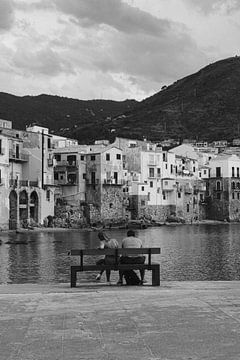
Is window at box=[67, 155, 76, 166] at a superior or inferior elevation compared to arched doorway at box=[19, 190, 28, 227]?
superior

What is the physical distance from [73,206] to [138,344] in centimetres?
9253

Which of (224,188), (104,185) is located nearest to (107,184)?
(104,185)

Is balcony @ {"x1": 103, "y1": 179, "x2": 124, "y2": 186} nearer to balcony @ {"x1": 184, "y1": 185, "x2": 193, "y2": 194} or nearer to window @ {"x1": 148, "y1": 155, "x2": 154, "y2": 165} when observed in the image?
window @ {"x1": 148, "y1": 155, "x2": 154, "y2": 165}

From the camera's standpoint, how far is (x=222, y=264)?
133ft

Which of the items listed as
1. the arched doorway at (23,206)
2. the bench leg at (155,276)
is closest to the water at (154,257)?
the bench leg at (155,276)

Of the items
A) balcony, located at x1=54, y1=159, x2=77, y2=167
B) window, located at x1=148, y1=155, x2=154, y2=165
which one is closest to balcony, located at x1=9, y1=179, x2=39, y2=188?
balcony, located at x1=54, y1=159, x2=77, y2=167

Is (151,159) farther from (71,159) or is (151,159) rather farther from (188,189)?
(71,159)

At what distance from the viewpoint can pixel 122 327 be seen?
9492 mm

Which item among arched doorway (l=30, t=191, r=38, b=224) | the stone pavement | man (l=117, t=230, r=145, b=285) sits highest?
arched doorway (l=30, t=191, r=38, b=224)

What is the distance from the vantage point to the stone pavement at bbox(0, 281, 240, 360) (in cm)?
797

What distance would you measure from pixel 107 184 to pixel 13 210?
2308 centimetres

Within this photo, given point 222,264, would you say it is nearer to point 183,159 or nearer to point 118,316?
point 118,316

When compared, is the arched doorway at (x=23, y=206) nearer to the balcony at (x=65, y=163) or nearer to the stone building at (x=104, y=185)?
the balcony at (x=65, y=163)

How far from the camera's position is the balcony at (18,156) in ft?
291
